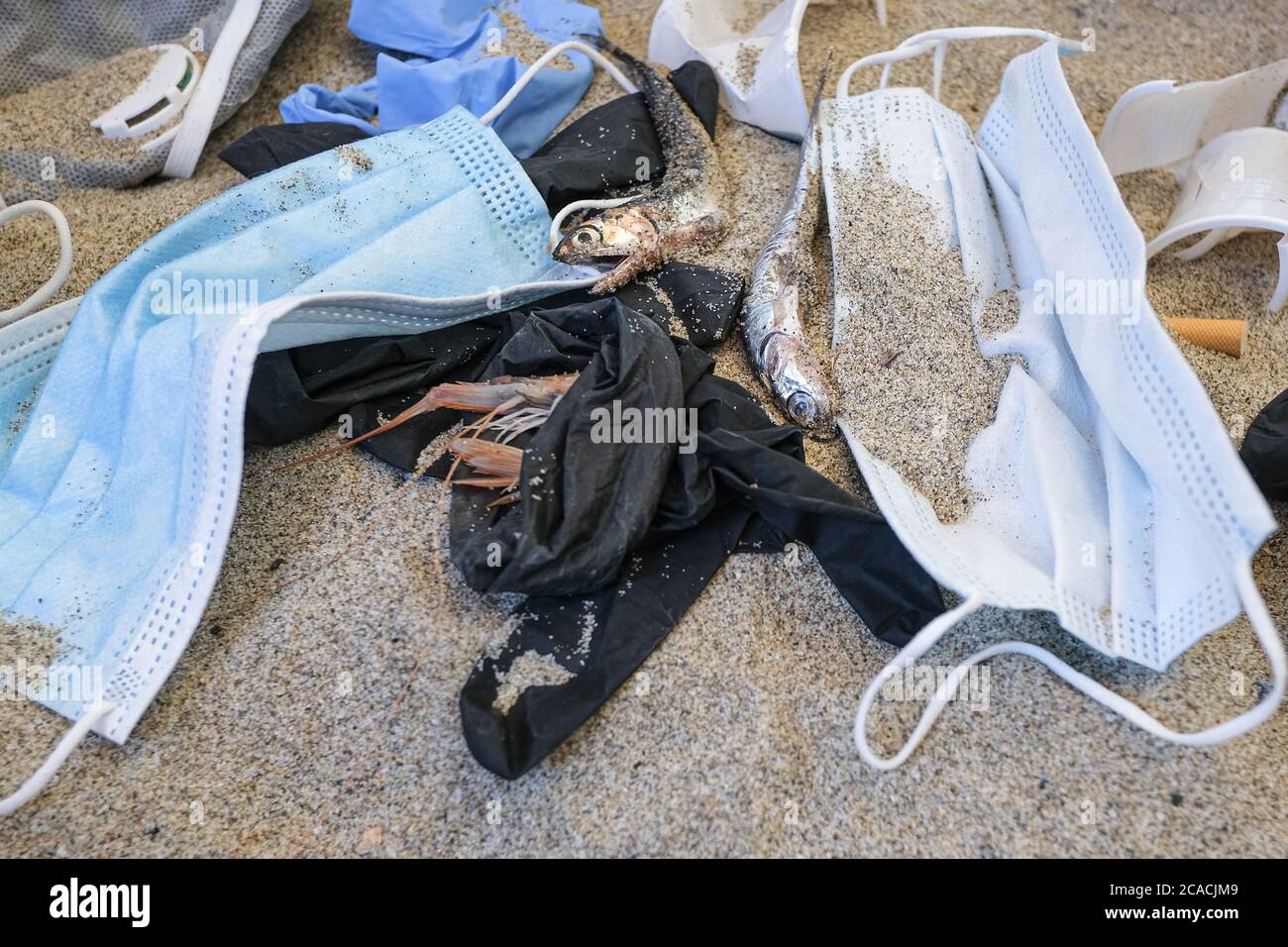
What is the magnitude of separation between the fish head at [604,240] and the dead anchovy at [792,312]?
236mm

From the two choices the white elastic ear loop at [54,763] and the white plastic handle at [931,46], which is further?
the white plastic handle at [931,46]

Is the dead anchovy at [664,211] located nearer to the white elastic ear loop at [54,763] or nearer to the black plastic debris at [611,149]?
the black plastic debris at [611,149]

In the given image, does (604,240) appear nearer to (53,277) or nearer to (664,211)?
(664,211)

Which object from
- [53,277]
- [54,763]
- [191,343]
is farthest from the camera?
[53,277]

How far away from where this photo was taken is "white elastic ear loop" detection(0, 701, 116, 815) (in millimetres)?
1324

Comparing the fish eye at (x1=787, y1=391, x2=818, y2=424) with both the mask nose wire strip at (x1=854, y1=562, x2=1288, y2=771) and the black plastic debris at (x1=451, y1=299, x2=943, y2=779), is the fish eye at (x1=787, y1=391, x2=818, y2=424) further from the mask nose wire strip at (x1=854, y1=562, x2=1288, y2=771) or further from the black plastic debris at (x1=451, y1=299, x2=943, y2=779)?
the mask nose wire strip at (x1=854, y1=562, x2=1288, y2=771)

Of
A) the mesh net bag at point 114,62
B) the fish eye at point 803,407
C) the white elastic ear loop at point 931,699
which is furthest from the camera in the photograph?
the mesh net bag at point 114,62

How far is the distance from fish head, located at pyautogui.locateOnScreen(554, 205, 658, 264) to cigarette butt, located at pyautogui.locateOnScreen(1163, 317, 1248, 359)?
1.07 metres

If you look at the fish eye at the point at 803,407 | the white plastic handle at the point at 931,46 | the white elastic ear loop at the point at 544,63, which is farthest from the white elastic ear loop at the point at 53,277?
the white plastic handle at the point at 931,46

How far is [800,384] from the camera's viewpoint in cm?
173

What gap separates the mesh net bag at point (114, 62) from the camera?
231cm

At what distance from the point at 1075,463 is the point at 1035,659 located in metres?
0.34

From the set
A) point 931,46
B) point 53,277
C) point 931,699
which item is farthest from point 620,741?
point 931,46

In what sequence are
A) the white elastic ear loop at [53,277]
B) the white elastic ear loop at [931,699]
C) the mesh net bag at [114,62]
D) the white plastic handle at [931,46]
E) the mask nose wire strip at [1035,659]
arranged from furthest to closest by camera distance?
the mesh net bag at [114,62] < the white plastic handle at [931,46] < the white elastic ear loop at [53,277] < the white elastic ear loop at [931,699] < the mask nose wire strip at [1035,659]
